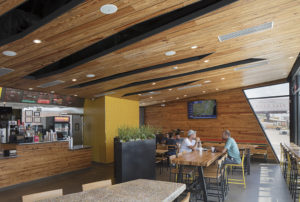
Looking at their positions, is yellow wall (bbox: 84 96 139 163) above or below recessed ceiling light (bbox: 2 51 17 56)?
below

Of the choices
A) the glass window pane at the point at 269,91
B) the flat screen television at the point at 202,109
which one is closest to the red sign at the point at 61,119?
the flat screen television at the point at 202,109

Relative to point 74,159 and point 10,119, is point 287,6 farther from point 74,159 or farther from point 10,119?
point 10,119

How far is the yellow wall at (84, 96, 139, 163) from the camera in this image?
924cm

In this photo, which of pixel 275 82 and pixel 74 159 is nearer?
pixel 74 159

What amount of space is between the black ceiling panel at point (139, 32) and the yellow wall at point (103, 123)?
12.8 feet

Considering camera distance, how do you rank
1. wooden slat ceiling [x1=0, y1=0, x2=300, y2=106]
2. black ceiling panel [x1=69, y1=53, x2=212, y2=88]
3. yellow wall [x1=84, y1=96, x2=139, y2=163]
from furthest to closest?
yellow wall [x1=84, y1=96, x2=139, y2=163] → black ceiling panel [x1=69, y1=53, x2=212, y2=88] → wooden slat ceiling [x1=0, y1=0, x2=300, y2=106]

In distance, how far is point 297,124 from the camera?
851cm

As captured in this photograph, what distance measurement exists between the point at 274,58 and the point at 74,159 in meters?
7.10

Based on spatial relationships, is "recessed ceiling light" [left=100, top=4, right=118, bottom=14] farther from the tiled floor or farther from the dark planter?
the tiled floor

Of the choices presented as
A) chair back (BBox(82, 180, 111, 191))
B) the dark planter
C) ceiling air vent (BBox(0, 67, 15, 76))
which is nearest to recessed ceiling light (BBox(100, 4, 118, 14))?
chair back (BBox(82, 180, 111, 191))

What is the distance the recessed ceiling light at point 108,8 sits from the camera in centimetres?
266

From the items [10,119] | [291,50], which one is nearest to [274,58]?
[291,50]

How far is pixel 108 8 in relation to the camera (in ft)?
8.90

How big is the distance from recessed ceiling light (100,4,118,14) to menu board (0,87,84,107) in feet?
20.6
